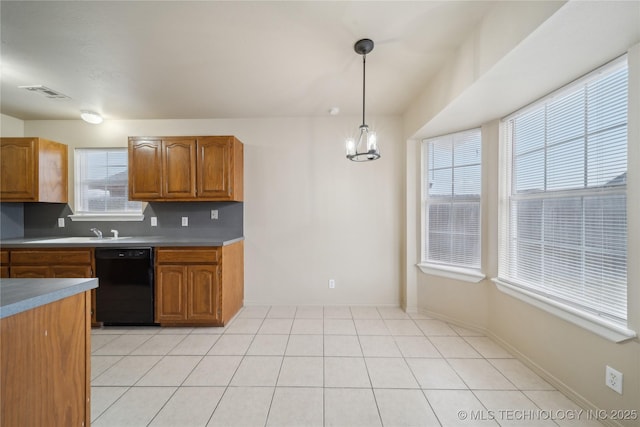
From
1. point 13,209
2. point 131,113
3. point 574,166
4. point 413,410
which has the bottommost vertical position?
point 413,410

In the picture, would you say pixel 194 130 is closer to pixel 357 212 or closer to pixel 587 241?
pixel 357 212

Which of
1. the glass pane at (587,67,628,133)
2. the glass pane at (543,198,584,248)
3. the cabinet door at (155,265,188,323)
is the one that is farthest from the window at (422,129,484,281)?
the cabinet door at (155,265,188,323)

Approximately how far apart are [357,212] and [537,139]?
196 cm

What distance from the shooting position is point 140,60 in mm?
2109

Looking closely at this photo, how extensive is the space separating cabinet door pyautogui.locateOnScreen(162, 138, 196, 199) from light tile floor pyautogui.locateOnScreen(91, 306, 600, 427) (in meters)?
1.62

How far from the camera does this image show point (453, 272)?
2.81m

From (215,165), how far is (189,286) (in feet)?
4.72

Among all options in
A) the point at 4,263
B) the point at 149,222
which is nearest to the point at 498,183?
the point at 149,222

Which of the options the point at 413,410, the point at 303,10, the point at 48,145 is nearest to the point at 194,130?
the point at 48,145

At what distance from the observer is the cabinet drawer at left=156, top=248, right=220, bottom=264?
2.74m

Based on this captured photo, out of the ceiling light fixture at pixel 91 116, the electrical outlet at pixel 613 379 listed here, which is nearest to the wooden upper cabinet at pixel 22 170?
the ceiling light fixture at pixel 91 116

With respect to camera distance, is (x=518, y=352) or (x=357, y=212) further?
(x=357, y=212)

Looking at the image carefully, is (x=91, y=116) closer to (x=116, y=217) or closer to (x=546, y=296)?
(x=116, y=217)

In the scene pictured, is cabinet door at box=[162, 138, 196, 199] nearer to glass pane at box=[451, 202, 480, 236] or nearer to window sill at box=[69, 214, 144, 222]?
window sill at box=[69, 214, 144, 222]
